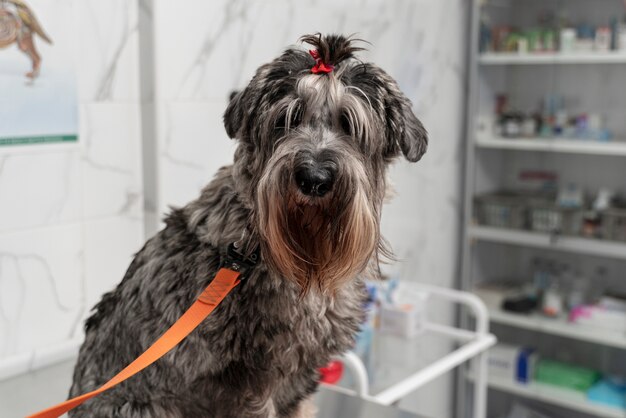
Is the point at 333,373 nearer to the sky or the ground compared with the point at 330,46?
nearer to the ground

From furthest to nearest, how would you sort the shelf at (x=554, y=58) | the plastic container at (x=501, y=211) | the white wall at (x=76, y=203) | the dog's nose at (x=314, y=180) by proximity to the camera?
the plastic container at (x=501, y=211), the shelf at (x=554, y=58), the white wall at (x=76, y=203), the dog's nose at (x=314, y=180)

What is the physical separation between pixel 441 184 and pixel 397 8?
1.04 m

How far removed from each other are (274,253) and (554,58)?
3.02m

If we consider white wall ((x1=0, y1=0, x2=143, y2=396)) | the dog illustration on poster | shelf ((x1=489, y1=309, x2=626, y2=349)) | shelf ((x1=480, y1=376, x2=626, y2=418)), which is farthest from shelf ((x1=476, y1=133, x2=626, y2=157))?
the dog illustration on poster

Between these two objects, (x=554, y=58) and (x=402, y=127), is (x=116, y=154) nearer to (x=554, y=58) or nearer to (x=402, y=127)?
(x=402, y=127)

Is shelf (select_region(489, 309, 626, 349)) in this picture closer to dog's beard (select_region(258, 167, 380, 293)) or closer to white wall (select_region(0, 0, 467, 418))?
white wall (select_region(0, 0, 467, 418))

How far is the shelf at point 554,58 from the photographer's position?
3623 millimetres

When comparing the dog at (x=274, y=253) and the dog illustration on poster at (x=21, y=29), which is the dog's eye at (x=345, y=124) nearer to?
the dog at (x=274, y=253)

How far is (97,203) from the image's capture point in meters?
2.21

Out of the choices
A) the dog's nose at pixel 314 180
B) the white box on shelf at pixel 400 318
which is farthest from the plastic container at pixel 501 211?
the dog's nose at pixel 314 180

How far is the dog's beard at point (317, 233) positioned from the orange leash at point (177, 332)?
101mm

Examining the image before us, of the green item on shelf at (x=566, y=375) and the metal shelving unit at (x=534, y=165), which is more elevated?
the metal shelving unit at (x=534, y=165)

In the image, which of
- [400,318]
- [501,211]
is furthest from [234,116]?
[501,211]

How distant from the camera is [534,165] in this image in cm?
435
